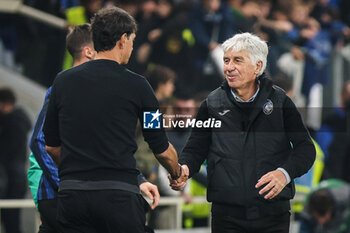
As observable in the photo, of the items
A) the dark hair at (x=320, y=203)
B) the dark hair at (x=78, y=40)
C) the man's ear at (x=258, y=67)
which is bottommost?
the dark hair at (x=320, y=203)

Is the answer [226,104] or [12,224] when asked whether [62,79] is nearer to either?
[226,104]

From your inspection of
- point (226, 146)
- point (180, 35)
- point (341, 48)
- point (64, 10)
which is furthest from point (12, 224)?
point (341, 48)

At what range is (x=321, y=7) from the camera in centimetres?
973

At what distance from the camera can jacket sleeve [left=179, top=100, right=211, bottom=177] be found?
13.0 ft

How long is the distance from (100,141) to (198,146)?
764 mm

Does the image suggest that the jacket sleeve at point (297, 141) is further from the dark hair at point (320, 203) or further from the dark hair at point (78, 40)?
the dark hair at point (320, 203)

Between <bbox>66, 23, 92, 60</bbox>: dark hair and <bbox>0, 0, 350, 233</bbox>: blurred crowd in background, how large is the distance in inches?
40.9

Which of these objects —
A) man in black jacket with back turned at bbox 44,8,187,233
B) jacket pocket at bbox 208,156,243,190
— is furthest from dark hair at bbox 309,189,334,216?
man in black jacket with back turned at bbox 44,8,187,233

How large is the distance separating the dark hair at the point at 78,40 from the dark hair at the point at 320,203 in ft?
9.44

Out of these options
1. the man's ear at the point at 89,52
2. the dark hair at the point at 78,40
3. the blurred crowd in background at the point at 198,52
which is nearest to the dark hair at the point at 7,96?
the blurred crowd in background at the point at 198,52

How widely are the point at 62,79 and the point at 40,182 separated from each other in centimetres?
89

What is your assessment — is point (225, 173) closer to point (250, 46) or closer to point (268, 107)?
point (268, 107)

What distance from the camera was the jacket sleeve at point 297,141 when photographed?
3.85 meters

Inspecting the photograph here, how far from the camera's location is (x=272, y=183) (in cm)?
375
